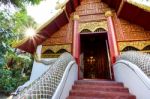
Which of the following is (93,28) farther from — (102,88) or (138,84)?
(138,84)

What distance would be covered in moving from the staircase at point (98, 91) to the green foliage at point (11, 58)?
3.94m

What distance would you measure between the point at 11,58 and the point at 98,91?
613cm

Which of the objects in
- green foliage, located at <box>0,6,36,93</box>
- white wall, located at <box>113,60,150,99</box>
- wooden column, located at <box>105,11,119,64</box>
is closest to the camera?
white wall, located at <box>113,60,150,99</box>

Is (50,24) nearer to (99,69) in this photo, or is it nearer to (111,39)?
(111,39)

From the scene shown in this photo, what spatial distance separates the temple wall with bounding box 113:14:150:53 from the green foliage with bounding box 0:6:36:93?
397cm

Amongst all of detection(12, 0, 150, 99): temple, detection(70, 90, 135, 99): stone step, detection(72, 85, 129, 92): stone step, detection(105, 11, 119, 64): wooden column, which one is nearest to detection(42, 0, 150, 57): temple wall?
detection(12, 0, 150, 99): temple

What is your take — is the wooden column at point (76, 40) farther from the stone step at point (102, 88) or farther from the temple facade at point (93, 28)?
the stone step at point (102, 88)

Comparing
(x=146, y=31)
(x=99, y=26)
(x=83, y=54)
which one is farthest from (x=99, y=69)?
(x=146, y=31)

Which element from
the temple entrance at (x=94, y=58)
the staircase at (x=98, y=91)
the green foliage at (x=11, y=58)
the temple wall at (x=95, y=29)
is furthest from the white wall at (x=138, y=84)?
the temple entrance at (x=94, y=58)

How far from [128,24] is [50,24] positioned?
3.23 meters

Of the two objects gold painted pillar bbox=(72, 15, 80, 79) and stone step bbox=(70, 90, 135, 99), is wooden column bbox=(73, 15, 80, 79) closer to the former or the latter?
gold painted pillar bbox=(72, 15, 80, 79)

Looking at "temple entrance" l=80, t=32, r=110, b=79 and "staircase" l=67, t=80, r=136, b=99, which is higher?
"temple entrance" l=80, t=32, r=110, b=79

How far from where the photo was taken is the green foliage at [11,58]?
7211 mm

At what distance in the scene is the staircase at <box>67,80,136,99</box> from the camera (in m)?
3.41
